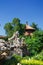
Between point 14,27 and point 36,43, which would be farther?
point 14,27

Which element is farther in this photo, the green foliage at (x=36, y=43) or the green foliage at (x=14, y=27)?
the green foliage at (x=14, y=27)

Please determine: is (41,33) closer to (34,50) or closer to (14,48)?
(34,50)

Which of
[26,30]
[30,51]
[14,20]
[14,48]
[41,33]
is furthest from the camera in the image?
[26,30]

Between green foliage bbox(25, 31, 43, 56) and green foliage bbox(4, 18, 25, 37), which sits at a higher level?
green foliage bbox(4, 18, 25, 37)

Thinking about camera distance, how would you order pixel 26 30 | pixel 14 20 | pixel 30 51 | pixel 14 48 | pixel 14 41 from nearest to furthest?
pixel 14 48 → pixel 14 41 → pixel 30 51 → pixel 14 20 → pixel 26 30

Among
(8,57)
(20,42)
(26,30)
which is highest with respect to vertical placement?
(26,30)

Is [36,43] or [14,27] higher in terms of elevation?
[14,27]

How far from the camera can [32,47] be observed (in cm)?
2788

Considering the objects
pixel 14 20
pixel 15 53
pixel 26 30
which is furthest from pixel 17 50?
pixel 26 30

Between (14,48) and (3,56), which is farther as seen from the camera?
(14,48)

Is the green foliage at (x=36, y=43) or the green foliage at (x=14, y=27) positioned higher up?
the green foliage at (x=14, y=27)

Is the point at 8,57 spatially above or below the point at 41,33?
below

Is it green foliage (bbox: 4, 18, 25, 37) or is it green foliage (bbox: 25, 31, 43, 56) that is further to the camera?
green foliage (bbox: 4, 18, 25, 37)

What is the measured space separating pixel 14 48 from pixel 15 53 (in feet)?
1.58
